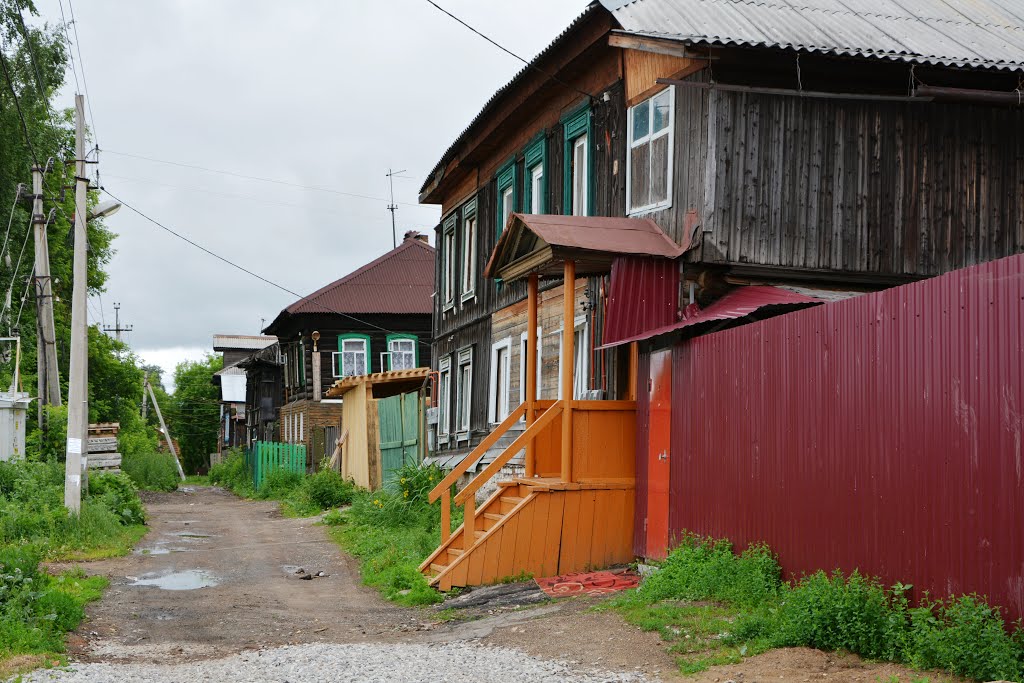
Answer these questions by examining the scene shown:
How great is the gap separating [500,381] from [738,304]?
834 cm

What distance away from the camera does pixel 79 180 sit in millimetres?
A: 19047

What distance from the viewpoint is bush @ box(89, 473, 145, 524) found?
67.6 ft

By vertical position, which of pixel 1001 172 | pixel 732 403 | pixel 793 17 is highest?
pixel 793 17

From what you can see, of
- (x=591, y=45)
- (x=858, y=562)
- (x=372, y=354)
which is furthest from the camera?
(x=372, y=354)

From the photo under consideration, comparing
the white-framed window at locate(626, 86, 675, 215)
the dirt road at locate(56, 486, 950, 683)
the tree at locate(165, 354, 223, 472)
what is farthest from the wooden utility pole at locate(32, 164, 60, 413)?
the tree at locate(165, 354, 223, 472)

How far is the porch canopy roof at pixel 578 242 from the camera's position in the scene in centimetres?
1159

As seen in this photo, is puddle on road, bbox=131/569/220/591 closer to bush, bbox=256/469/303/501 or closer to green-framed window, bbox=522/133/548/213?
green-framed window, bbox=522/133/548/213

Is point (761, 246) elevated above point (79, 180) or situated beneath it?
situated beneath

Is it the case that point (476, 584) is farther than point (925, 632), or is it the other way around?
point (476, 584)

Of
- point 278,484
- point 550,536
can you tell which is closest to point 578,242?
point 550,536

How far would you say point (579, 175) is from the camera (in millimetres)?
15727

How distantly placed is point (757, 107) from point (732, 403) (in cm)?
371

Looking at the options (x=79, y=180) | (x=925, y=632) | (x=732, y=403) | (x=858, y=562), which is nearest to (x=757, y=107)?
(x=732, y=403)

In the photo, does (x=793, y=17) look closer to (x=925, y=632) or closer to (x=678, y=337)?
(x=678, y=337)
